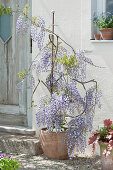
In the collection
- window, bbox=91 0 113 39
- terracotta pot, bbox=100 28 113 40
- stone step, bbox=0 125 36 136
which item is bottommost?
stone step, bbox=0 125 36 136

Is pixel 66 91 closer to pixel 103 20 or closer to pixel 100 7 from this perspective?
pixel 103 20

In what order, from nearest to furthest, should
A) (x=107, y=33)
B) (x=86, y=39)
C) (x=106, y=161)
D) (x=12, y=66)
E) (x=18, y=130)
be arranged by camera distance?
(x=106, y=161) → (x=107, y=33) → (x=86, y=39) → (x=18, y=130) → (x=12, y=66)

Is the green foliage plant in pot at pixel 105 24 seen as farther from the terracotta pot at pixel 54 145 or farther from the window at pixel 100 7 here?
the terracotta pot at pixel 54 145

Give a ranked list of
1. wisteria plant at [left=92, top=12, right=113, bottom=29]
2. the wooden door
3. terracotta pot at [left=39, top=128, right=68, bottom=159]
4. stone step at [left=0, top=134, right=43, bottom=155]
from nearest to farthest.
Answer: terracotta pot at [left=39, top=128, right=68, bottom=159]
wisteria plant at [left=92, top=12, right=113, bottom=29]
stone step at [left=0, top=134, right=43, bottom=155]
the wooden door

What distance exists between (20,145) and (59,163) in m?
0.67

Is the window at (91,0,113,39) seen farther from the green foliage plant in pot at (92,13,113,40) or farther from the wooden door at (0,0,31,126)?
the wooden door at (0,0,31,126)

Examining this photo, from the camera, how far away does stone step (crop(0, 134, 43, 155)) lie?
15.8 feet

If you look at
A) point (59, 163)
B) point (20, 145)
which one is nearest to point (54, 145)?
point (59, 163)

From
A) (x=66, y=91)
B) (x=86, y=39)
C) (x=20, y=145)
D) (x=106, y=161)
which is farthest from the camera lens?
(x=20, y=145)

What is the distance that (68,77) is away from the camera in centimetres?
477

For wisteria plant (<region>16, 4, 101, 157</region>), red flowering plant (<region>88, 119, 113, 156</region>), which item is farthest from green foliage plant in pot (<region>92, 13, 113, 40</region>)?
red flowering plant (<region>88, 119, 113, 156</region>)

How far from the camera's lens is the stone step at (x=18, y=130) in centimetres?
518

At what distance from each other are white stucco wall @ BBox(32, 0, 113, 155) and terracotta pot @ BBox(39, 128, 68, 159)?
0.49 metres

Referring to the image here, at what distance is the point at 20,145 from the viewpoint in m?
4.90
